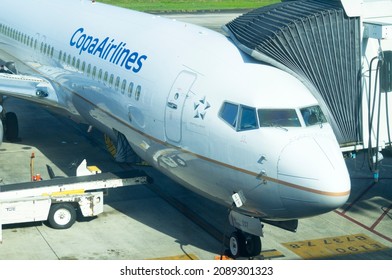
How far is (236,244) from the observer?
861 inches

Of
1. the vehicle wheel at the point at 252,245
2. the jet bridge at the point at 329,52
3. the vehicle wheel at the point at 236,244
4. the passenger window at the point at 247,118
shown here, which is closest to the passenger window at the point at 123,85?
the jet bridge at the point at 329,52

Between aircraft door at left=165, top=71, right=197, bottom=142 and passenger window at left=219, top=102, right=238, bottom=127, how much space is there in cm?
150

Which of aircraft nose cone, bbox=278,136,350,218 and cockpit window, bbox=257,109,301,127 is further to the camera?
cockpit window, bbox=257,109,301,127

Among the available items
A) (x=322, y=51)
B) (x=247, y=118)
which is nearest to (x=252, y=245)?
(x=247, y=118)

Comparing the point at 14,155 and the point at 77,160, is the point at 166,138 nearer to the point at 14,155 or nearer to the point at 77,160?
the point at 77,160

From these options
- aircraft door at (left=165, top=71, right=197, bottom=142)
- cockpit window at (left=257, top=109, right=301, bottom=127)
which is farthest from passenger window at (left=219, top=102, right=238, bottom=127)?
aircraft door at (left=165, top=71, right=197, bottom=142)

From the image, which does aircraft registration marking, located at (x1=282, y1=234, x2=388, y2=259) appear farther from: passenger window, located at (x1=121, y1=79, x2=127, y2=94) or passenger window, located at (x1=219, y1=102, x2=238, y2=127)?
passenger window, located at (x1=121, y1=79, x2=127, y2=94)

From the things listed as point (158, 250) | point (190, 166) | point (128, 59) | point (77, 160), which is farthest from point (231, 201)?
point (77, 160)

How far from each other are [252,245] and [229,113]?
3659 mm

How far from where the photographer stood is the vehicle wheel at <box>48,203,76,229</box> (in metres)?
24.4

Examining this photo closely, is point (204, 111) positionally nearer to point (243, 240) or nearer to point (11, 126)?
point (243, 240)

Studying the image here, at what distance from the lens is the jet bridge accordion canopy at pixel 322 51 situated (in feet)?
72.6

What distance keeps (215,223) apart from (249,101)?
5.78 meters

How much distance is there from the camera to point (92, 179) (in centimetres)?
2506
